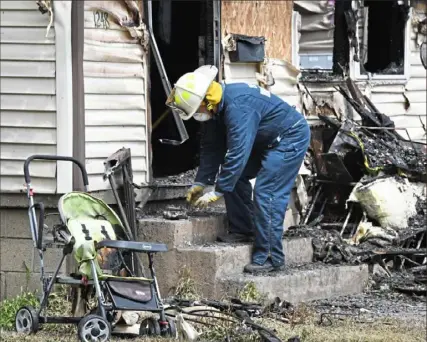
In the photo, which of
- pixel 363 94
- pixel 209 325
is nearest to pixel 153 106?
pixel 363 94

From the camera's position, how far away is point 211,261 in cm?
991

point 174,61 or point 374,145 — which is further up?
point 174,61

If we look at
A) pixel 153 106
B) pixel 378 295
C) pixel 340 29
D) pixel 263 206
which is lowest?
pixel 378 295

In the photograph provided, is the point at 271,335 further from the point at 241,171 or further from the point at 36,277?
the point at 36,277

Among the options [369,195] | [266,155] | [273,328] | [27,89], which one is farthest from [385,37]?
[273,328]

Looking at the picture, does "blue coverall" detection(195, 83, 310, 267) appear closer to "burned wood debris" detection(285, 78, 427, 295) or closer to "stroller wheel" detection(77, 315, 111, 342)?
"burned wood debris" detection(285, 78, 427, 295)

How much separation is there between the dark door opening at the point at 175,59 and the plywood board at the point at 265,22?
0.91ft

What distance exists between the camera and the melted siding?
1019 centimetres

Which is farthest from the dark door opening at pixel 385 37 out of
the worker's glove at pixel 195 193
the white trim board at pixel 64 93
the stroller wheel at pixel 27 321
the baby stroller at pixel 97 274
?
the stroller wheel at pixel 27 321

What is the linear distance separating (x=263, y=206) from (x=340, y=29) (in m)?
4.46

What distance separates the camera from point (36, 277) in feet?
33.9

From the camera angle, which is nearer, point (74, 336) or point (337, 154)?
point (74, 336)

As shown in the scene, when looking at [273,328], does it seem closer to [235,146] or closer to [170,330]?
[170,330]

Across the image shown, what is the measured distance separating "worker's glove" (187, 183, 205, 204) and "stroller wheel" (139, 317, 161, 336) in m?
1.80
